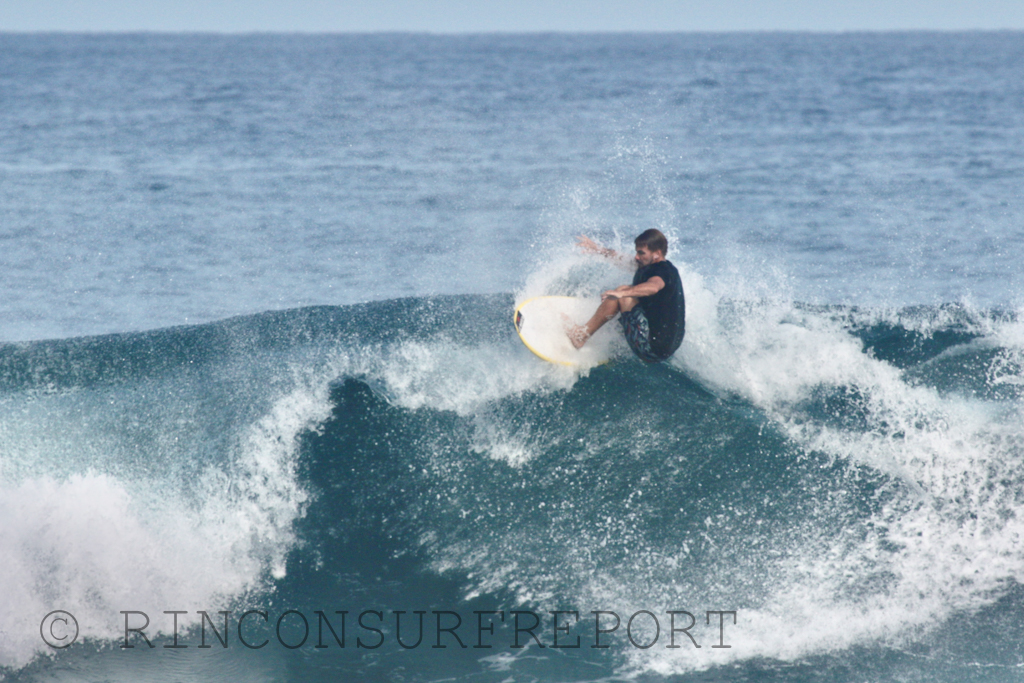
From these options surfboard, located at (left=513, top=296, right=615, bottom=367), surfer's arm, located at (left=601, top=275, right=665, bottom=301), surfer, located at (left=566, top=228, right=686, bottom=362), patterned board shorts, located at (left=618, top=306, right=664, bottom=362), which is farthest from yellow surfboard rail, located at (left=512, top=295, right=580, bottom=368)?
surfer's arm, located at (left=601, top=275, right=665, bottom=301)

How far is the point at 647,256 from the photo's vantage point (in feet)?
24.1

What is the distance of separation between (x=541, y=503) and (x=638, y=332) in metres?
1.66

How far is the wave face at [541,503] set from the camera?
6.36 m

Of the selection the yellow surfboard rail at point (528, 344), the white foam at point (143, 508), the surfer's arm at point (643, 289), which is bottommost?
the white foam at point (143, 508)

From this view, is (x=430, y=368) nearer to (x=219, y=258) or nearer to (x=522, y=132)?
(x=219, y=258)

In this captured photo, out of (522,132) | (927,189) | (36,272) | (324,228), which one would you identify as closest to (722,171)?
(927,189)

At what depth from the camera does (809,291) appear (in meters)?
13.5

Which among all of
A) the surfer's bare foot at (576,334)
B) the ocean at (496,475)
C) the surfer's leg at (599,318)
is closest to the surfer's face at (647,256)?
the surfer's leg at (599,318)

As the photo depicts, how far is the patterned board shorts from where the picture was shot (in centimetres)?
751

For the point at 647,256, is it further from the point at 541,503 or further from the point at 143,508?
the point at 143,508

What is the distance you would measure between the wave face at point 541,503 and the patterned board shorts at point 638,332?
66cm

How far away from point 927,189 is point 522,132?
13.6 m

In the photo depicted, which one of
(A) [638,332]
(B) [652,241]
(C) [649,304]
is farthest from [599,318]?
(B) [652,241]

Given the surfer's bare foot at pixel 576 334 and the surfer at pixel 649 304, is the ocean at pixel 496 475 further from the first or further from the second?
the surfer at pixel 649 304
